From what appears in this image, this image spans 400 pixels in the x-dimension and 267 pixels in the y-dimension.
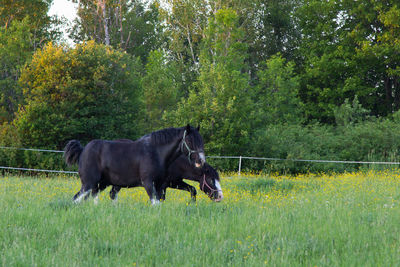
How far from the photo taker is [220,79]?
922 inches

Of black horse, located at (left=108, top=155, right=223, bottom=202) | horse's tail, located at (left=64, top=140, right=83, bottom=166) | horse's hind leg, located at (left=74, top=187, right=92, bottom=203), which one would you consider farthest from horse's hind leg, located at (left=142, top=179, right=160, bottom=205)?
horse's tail, located at (left=64, top=140, right=83, bottom=166)

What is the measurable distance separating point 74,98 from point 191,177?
13755 mm

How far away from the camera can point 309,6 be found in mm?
35062

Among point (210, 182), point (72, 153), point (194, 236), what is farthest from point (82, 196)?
point (194, 236)

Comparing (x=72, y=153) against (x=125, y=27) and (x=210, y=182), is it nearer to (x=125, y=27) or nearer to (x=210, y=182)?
(x=210, y=182)

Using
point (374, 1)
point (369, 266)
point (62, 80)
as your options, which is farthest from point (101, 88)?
point (374, 1)

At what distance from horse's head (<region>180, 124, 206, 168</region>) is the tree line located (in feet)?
45.6

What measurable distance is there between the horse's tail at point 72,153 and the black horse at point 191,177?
1.37 meters

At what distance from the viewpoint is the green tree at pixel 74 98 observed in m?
20.6

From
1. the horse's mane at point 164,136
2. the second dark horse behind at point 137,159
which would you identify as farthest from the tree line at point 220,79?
the horse's mane at point 164,136

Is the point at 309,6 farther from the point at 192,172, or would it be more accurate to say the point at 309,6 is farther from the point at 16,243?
the point at 16,243

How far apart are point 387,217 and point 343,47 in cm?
2996

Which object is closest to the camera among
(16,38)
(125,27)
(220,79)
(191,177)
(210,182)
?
(210,182)

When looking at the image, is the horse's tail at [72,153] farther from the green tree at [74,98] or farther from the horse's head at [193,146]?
the green tree at [74,98]
